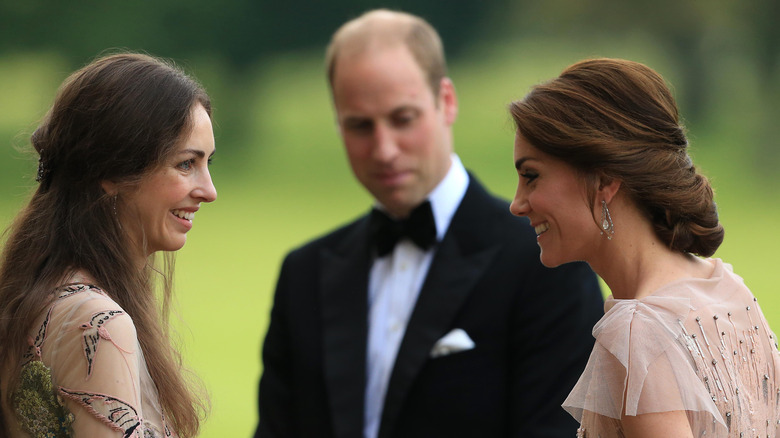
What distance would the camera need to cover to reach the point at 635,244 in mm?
1730

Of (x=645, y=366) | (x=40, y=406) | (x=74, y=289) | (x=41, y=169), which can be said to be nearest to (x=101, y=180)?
(x=41, y=169)

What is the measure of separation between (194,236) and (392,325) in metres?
5.88

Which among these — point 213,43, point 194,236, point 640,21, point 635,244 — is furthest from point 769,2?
point 635,244

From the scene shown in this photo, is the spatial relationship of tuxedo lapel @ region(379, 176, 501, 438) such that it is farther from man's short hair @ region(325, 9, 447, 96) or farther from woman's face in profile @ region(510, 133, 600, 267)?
woman's face in profile @ region(510, 133, 600, 267)

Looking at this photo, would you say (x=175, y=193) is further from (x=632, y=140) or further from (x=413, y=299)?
(x=413, y=299)

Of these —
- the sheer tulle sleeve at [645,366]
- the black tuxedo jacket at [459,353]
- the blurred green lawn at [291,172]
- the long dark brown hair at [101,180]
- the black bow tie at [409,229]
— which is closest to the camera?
the sheer tulle sleeve at [645,366]

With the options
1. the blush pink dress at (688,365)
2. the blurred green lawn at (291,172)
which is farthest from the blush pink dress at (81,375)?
the blurred green lawn at (291,172)

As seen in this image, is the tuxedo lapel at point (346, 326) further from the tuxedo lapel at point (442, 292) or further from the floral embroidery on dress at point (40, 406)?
the floral embroidery on dress at point (40, 406)

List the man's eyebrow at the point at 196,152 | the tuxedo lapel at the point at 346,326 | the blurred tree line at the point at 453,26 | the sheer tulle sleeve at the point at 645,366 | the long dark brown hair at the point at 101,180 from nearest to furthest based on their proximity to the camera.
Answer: the sheer tulle sleeve at the point at 645,366, the long dark brown hair at the point at 101,180, the man's eyebrow at the point at 196,152, the tuxedo lapel at the point at 346,326, the blurred tree line at the point at 453,26

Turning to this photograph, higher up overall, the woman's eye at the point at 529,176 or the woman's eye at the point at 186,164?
the woman's eye at the point at 529,176

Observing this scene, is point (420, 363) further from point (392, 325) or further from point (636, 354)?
point (636, 354)

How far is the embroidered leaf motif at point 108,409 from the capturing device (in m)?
1.55

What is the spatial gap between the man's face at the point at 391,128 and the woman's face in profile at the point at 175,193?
101cm

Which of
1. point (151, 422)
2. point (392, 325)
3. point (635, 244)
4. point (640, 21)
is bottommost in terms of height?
point (151, 422)
